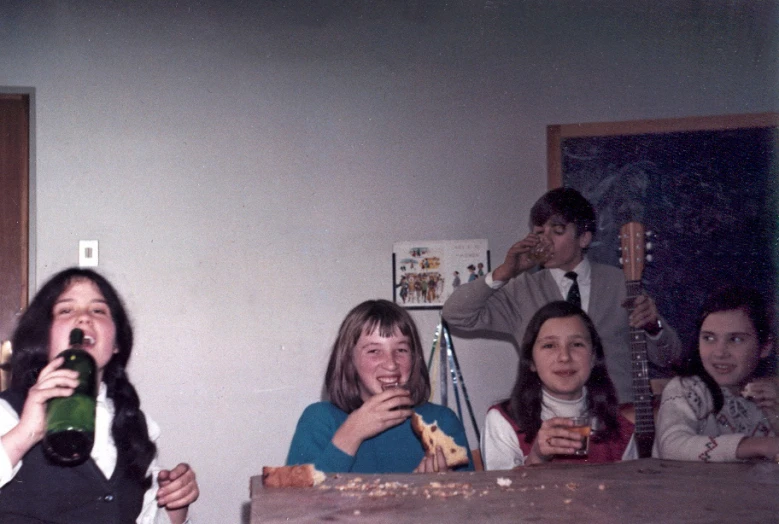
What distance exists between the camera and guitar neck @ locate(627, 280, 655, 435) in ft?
5.10

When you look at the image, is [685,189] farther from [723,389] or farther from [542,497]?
[542,497]

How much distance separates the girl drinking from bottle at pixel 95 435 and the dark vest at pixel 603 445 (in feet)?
1.98

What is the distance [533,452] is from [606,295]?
59 cm

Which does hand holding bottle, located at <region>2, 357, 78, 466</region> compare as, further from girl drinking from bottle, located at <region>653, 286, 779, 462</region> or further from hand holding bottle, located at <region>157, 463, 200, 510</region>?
girl drinking from bottle, located at <region>653, 286, 779, 462</region>

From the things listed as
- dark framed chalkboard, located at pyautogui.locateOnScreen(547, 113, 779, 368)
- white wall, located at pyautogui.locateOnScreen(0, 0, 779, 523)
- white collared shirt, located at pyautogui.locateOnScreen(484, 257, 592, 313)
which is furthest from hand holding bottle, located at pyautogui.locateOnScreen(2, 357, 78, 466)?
dark framed chalkboard, located at pyautogui.locateOnScreen(547, 113, 779, 368)

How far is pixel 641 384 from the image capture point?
5.25 ft

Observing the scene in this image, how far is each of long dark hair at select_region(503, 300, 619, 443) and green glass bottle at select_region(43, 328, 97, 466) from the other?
764mm

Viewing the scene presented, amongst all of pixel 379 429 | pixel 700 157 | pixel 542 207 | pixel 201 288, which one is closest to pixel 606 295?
pixel 542 207

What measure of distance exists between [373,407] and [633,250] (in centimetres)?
86

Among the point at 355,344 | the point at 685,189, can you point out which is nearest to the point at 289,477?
the point at 355,344

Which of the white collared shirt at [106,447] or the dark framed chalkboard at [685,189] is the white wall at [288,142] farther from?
the white collared shirt at [106,447]

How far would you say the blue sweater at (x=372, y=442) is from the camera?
1.20 m

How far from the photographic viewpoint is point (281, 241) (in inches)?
75.0

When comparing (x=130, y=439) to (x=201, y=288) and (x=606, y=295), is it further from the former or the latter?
(x=606, y=295)
